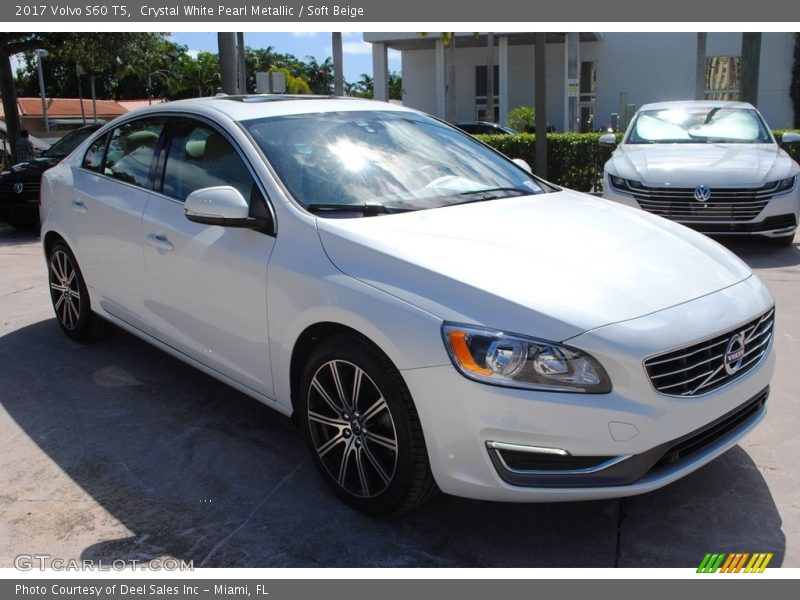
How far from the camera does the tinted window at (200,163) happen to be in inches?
150

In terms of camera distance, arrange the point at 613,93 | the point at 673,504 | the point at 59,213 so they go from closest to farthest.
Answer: the point at 673,504, the point at 59,213, the point at 613,93

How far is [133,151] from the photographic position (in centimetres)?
477

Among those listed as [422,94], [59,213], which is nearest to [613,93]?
[422,94]

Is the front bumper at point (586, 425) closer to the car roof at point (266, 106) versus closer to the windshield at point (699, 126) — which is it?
the car roof at point (266, 106)

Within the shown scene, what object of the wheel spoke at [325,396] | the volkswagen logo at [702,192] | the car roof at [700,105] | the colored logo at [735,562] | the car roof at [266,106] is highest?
the car roof at [266,106]

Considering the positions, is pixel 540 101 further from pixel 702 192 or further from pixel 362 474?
pixel 362 474

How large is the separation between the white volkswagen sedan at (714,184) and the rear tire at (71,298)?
5.28 m

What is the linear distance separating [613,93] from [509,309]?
37.5m

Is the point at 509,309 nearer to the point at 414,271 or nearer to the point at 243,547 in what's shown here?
the point at 414,271

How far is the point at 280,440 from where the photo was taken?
13.3 feet

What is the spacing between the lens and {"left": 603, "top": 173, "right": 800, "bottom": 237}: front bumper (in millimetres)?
7879

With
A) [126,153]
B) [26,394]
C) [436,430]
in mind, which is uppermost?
[126,153]

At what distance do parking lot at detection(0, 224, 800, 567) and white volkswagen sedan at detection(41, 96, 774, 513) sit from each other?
0.25 meters

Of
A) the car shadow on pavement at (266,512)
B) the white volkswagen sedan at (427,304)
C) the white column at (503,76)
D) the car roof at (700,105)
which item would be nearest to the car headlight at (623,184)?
the car roof at (700,105)
